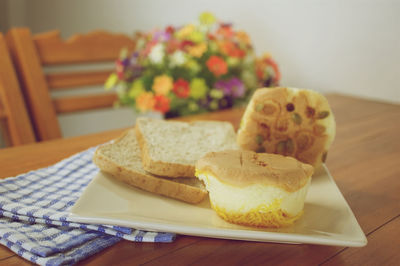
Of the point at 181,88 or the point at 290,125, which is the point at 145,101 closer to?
the point at 181,88

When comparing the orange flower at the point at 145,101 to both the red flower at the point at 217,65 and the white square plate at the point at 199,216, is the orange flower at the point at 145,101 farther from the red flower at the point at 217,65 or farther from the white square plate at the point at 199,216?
the white square plate at the point at 199,216

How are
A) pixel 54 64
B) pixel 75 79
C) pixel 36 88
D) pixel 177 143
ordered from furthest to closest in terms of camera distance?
pixel 75 79
pixel 54 64
pixel 36 88
pixel 177 143

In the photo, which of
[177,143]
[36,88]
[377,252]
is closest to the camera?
[377,252]

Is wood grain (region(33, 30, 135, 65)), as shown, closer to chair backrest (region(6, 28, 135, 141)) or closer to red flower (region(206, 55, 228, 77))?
chair backrest (region(6, 28, 135, 141))

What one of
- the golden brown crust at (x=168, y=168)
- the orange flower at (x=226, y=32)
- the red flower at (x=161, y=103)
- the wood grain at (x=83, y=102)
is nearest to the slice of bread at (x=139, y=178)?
the golden brown crust at (x=168, y=168)

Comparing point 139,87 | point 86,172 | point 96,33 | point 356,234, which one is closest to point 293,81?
point 139,87

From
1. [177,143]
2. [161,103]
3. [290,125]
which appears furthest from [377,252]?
[161,103]
